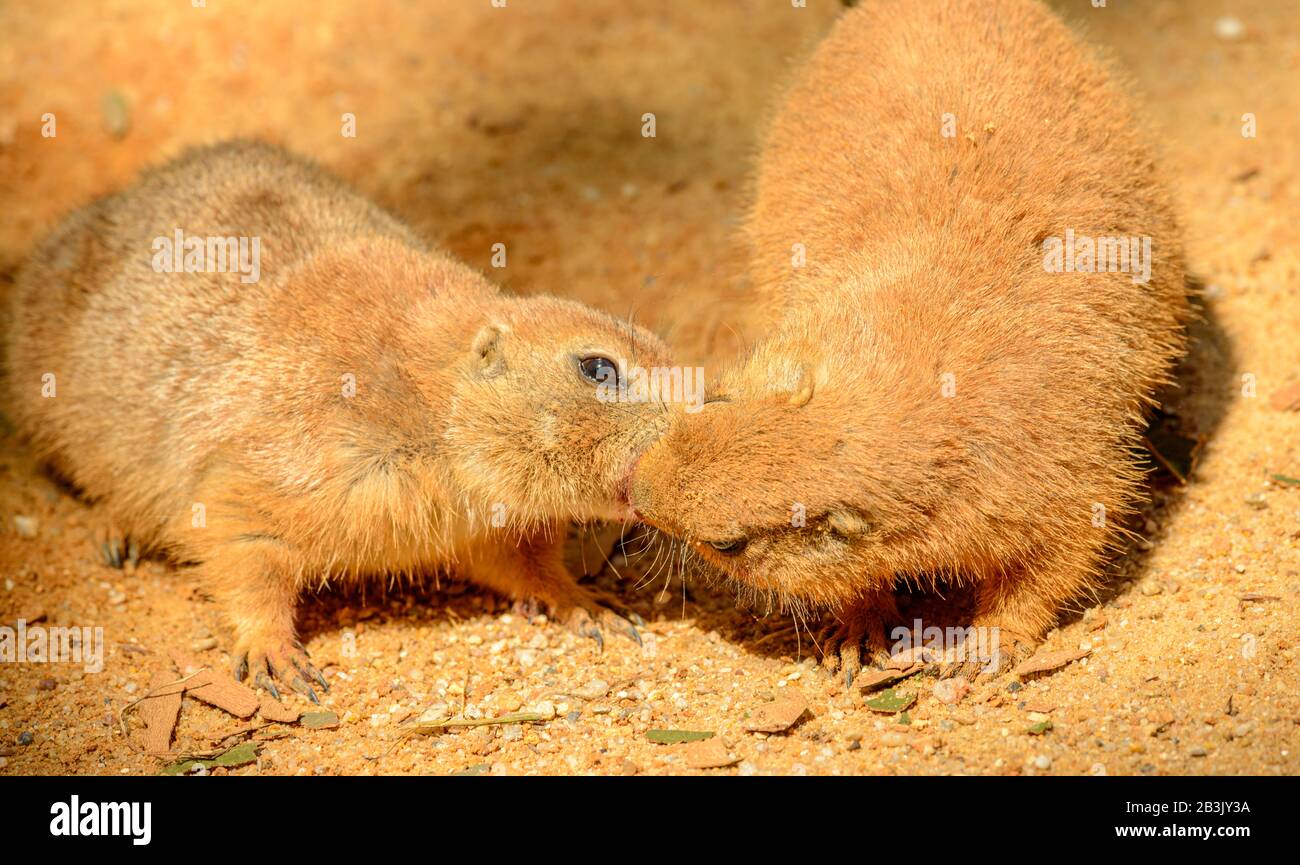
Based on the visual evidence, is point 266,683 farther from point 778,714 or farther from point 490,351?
point 778,714

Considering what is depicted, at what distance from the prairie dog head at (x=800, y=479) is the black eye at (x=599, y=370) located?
0.57 metres

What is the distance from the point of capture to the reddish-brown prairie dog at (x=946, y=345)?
439cm

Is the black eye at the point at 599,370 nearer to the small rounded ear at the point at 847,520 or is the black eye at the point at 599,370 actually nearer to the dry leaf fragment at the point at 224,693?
the small rounded ear at the point at 847,520

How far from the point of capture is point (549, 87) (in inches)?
365

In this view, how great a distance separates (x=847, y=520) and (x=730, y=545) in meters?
0.45

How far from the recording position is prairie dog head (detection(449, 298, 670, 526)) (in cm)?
503

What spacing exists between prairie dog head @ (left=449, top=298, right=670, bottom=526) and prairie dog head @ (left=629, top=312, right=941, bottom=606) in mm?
417

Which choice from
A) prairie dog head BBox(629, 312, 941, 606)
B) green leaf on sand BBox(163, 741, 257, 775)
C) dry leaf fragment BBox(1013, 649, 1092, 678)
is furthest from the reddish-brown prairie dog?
green leaf on sand BBox(163, 741, 257, 775)

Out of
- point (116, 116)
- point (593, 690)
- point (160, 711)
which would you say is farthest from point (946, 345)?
point (116, 116)

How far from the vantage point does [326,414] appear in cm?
Result: 540

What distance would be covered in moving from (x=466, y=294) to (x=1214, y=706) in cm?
365

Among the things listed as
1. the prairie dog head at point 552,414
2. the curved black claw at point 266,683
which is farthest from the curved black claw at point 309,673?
the prairie dog head at point 552,414

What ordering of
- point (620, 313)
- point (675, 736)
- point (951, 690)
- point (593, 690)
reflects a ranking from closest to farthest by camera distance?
point (675, 736) → point (951, 690) → point (593, 690) → point (620, 313)

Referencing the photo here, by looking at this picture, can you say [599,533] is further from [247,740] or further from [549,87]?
[549,87]
